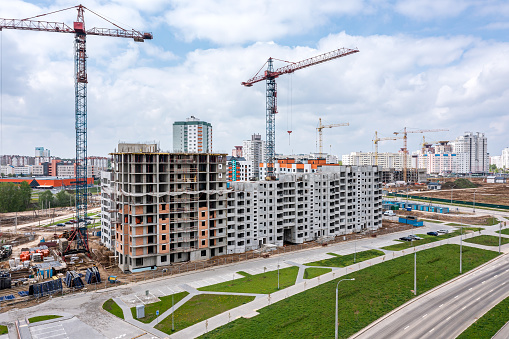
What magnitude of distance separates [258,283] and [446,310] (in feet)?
108

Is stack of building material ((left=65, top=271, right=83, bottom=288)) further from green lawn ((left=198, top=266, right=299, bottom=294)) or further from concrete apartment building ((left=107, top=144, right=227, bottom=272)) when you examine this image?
green lawn ((left=198, top=266, right=299, bottom=294))

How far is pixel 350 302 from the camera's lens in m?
58.8

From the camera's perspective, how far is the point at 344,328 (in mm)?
49406

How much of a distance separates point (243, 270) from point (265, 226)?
21.2m

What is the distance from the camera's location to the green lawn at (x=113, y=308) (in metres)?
56.0

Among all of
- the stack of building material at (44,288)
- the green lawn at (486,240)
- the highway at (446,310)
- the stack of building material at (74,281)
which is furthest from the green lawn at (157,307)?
the green lawn at (486,240)

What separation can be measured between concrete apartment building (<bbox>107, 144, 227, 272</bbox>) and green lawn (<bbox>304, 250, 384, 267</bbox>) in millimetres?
25532

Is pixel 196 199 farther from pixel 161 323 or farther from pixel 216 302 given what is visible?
pixel 161 323

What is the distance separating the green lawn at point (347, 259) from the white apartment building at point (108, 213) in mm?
51610

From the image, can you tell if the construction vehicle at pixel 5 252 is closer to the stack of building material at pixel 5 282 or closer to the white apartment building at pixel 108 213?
the white apartment building at pixel 108 213

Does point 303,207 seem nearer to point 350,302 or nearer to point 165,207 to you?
point 165,207

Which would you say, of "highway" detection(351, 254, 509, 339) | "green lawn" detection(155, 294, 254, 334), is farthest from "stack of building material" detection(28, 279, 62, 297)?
"highway" detection(351, 254, 509, 339)

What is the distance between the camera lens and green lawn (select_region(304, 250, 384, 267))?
83.3 meters

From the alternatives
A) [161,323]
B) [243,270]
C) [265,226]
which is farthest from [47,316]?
[265,226]
